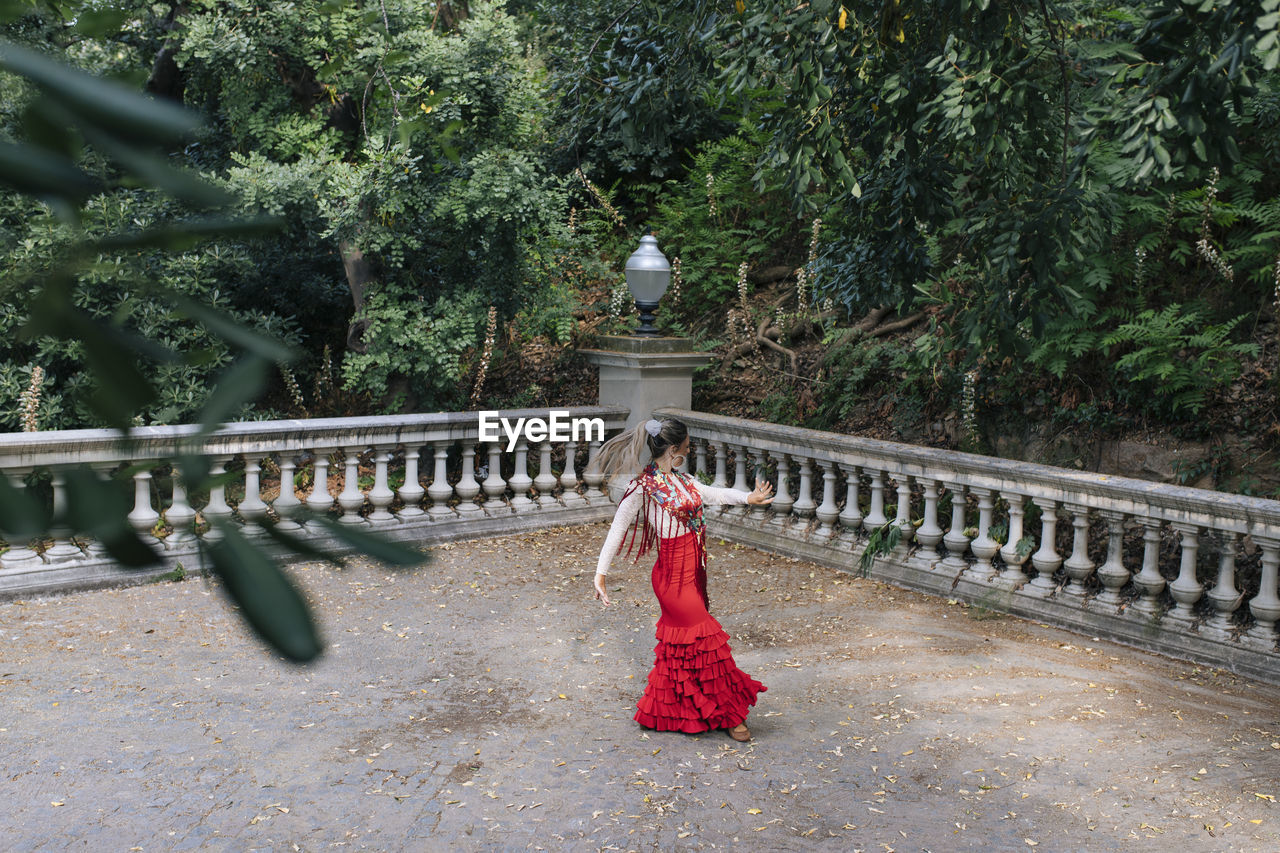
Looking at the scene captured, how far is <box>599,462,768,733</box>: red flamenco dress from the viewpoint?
4977 millimetres

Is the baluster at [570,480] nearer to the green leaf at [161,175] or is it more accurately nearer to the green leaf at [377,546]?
the green leaf at [377,546]

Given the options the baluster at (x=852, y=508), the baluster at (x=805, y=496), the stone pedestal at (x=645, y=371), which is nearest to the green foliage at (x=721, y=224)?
the stone pedestal at (x=645, y=371)

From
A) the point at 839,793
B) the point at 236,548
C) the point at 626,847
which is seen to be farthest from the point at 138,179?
the point at 839,793

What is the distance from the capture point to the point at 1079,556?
6.40 meters

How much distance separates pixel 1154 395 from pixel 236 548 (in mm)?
8353

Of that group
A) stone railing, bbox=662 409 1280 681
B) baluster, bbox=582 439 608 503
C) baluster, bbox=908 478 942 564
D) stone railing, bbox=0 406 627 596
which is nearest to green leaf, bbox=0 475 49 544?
stone railing, bbox=0 406 627 596

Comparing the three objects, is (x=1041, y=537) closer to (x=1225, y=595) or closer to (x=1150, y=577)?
(x=1150, y=577)

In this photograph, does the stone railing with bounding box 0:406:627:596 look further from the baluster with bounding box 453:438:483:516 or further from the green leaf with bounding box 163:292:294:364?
the green leaf with bounding box 163:292:294:364

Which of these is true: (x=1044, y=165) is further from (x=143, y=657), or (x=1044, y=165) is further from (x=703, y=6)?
(x=143, y=657)

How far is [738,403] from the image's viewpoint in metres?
10.8

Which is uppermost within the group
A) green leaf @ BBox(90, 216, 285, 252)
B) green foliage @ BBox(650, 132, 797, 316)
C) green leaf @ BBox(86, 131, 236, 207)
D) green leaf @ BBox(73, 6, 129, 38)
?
green foliage @ BBox(650, 132, 797, 316)

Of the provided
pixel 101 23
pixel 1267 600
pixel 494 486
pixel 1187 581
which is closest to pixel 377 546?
pixel 101 23

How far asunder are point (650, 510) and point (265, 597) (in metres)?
4.65

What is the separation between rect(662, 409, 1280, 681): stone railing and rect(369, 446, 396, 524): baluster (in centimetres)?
257
